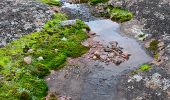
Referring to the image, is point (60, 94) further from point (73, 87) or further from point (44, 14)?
point (44, 14)

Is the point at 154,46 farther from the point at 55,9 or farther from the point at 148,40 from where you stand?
the point at 55,9

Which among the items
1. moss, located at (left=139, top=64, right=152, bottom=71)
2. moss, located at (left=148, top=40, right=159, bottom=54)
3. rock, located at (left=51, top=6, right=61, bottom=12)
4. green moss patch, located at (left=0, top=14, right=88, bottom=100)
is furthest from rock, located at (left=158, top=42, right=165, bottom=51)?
rock, located at (left=51, top=6, right=61, bottom=12)

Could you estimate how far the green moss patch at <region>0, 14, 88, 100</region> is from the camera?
101ft

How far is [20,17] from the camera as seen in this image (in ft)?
142

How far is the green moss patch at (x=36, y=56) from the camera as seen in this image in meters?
30.7

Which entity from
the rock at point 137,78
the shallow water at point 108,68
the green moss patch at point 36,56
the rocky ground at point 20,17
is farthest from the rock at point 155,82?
the rocky ground at point 20,17

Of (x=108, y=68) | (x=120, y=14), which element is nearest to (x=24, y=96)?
(x=108, y=68)

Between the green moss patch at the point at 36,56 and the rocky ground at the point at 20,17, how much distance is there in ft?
3.87

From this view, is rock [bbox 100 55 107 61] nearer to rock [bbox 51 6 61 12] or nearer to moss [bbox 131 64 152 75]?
moss [bbox 131 64 152 75]

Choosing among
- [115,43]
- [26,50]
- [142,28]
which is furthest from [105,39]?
[26,50]

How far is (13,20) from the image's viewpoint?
1677 inches

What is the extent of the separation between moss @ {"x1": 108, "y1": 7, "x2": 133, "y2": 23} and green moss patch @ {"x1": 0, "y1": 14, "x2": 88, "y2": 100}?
4725 mm

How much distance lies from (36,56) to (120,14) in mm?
13820

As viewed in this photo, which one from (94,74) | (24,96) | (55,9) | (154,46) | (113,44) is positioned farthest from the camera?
(55,9)
